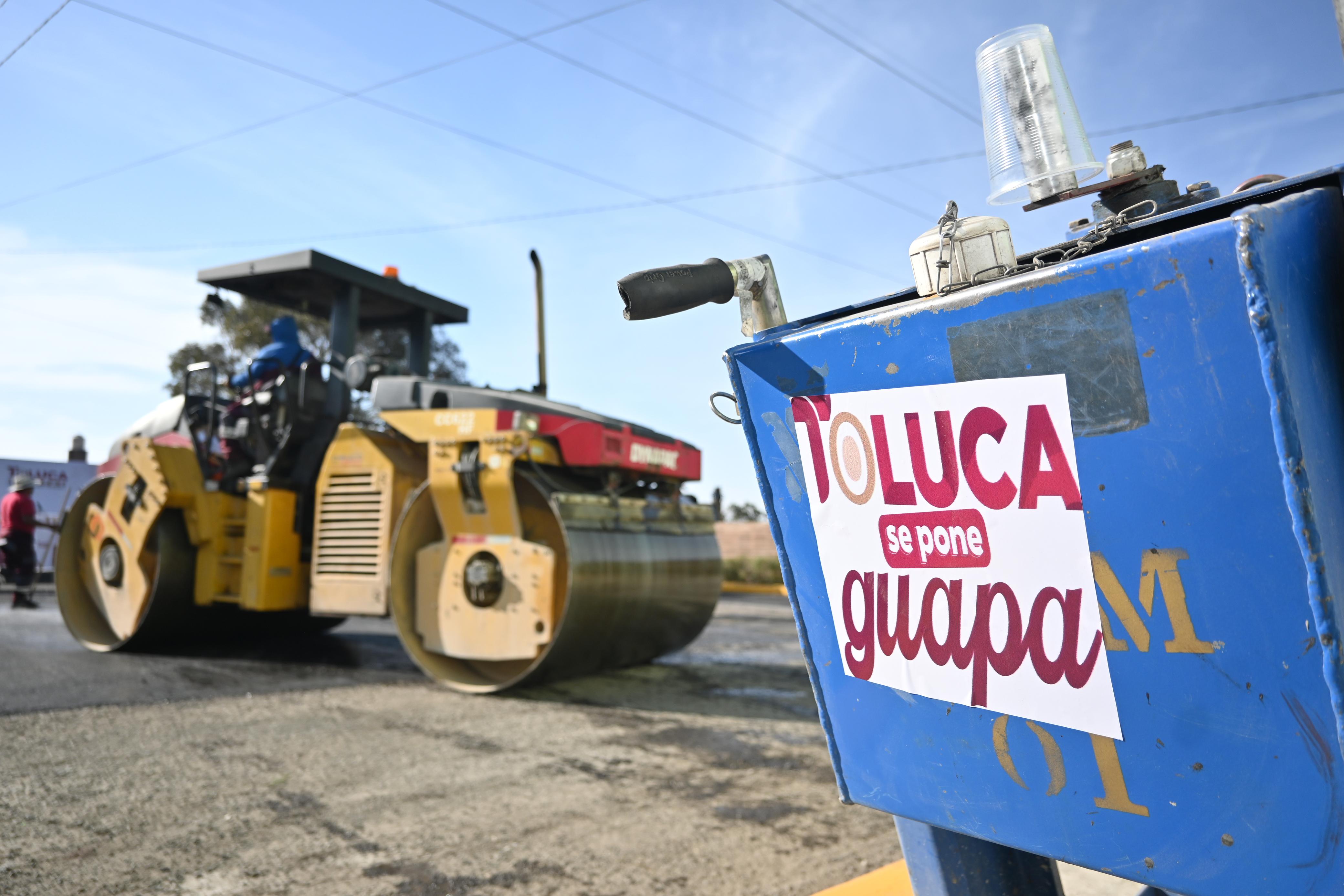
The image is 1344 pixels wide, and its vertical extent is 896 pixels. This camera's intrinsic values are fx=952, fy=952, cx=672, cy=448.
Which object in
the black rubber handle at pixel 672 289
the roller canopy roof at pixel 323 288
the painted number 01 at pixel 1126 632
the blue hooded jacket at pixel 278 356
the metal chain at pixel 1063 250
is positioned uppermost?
the roller canopy roof at pixel 323 288

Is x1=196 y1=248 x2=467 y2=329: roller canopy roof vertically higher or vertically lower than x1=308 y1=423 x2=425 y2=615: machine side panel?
higher

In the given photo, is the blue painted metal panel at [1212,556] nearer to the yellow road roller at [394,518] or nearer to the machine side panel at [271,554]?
the yellow road roller at [394,518]

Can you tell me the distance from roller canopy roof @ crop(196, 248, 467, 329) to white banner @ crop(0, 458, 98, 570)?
10706mm

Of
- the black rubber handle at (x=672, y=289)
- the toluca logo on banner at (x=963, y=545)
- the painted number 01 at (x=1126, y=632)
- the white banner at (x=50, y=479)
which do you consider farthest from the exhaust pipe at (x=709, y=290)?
the white banner at (x=50, y=479)

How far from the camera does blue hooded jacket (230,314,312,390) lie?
6.85 meters

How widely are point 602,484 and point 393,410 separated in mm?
1439

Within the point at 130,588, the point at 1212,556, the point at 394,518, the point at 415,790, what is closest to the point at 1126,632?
the point at 1212,556

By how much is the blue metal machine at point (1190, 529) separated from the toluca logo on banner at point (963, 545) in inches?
0.9

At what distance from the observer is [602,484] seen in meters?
5.78

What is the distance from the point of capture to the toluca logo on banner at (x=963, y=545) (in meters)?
1.09

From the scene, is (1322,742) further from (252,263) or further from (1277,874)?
(252,263)

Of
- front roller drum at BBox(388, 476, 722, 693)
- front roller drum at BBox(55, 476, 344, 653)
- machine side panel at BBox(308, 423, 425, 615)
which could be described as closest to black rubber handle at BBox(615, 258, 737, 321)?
front roller drum at BBox(388, 476, 722, 693)

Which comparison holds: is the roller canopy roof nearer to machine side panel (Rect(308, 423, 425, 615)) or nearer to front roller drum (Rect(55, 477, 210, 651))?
machine side panel (Rect(308, 423, 425, 615))

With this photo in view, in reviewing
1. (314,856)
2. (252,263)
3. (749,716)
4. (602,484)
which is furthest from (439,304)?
(314,856)
